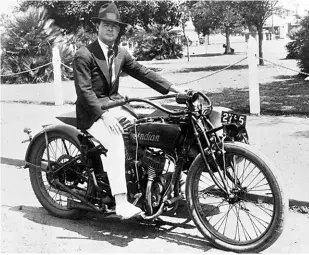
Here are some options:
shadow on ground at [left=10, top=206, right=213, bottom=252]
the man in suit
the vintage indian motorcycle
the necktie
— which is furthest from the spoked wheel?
the necktie

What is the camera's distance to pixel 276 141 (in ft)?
25.6

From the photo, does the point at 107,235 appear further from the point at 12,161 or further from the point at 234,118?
the point at 12,161

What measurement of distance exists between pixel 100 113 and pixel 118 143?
1.05 ft

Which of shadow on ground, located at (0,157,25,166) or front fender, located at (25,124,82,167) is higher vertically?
front fender, located at (25,124,82,167)

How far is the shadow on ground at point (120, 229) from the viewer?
458 centimetres

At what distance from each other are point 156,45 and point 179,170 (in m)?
38.6

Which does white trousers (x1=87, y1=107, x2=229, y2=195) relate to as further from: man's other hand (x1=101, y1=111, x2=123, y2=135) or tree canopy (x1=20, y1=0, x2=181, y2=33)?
tree canopy (x1=20, y1=0, x2=181, y2=33)

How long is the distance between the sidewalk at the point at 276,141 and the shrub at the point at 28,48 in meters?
9.62

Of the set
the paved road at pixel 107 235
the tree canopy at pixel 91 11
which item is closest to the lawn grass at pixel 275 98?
the paved road at pixel 107 235

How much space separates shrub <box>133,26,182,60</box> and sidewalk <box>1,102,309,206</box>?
30.4 meters

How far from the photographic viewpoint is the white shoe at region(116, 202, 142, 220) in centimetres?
440

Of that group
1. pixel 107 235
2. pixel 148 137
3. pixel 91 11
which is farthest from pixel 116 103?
pixel 91 11

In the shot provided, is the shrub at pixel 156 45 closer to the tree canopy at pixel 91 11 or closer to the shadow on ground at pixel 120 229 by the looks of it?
the tree canopy at pixel 91 11

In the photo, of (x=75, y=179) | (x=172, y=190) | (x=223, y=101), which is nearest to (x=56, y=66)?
(x=223, y=101)
